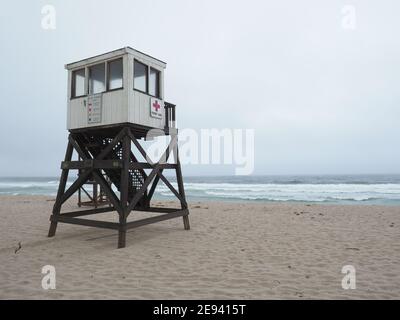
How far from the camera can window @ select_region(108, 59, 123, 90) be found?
317 inches

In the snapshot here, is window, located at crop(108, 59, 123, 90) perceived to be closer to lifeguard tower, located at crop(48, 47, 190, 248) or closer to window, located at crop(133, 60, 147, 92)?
lifeguard tower, located at crop(48, 47, 190, 248)

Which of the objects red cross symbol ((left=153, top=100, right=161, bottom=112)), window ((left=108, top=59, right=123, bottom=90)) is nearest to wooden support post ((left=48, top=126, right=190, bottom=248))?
red cross symbol ((left=153, top=100, right=161, bottom=112))

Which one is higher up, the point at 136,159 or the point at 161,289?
the point at 136,159

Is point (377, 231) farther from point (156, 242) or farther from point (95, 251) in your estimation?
point (95, 251)

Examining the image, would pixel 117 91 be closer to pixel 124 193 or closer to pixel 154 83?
pixel 154 83

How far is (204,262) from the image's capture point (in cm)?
589

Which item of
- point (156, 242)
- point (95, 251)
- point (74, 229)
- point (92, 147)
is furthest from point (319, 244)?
point (74, 229)

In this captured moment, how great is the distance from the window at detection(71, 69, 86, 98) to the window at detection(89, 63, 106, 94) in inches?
14.9

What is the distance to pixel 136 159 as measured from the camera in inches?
367

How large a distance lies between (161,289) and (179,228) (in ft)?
17.9

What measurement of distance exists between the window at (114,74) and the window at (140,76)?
0.43 m

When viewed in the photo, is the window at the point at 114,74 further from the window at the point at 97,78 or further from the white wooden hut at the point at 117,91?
the window at the point at 97,78

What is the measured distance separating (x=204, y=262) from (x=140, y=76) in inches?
225

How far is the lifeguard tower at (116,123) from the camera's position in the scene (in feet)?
24.8
